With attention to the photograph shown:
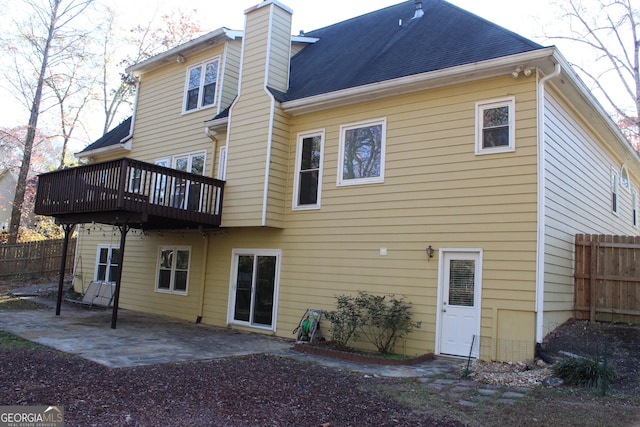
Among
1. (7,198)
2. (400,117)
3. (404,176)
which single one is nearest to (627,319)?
(404,176)

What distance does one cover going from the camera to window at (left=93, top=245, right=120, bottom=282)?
15938 mm

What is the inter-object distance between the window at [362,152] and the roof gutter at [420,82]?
1.89 feet

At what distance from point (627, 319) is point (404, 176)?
4.72 metres

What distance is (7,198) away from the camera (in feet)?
Result: 134

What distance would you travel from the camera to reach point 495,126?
8.55 meters

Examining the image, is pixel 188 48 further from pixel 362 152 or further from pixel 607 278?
pixel 607 278

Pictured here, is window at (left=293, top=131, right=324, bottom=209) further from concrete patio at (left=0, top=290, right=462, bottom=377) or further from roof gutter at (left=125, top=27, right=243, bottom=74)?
roof gutter at (left=125, top=27, right=243, bottom=74)

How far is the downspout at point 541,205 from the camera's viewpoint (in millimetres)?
7711

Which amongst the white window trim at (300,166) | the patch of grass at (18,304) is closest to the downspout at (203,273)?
the white window trim at (300,166)

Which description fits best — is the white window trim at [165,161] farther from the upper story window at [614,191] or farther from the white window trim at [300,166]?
the upper story window at [614,191]

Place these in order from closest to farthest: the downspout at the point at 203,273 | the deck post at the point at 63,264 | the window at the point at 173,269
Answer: the deck post at the point at 63,264 → the downspout at the point at 203,273 → the window at the point at 173,269

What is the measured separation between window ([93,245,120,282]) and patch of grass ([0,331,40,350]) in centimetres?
707

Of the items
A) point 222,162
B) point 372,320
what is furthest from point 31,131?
point 372,320

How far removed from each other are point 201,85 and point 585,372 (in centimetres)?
1167
